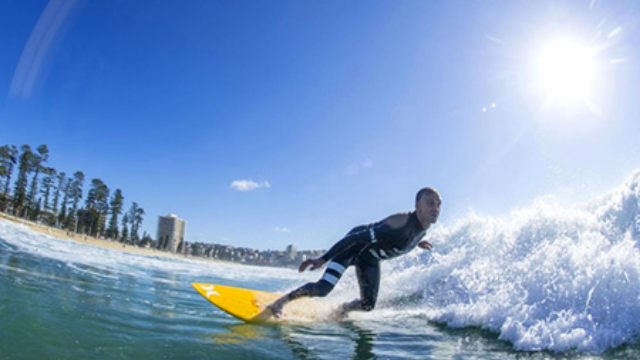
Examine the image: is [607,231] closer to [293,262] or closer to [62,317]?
[62,317]

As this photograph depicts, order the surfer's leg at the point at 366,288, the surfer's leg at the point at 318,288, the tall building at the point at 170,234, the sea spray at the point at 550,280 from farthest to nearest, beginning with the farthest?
the tall building at the point at 170,234 < the surfer's leg at the point at 366,288 < the surfer's leg at the point at 318,288 < the sea spray at the point at 550,280

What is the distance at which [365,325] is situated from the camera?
4.93m

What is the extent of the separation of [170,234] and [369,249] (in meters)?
119

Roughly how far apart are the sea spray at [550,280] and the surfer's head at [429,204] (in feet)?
4.44

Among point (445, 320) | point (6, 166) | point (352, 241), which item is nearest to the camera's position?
point (445, 320)

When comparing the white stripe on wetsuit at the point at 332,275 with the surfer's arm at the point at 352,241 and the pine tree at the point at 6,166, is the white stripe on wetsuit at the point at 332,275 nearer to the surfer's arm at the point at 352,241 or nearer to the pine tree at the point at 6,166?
the surfer's arm at the point at 352,241

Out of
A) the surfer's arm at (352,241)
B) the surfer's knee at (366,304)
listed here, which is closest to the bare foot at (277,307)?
the surfer's arm at (352,241)

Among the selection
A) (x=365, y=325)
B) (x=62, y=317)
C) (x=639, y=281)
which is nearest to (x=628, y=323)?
(x=639, y=281)

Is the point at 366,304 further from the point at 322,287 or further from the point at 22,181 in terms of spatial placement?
the point at 22,181

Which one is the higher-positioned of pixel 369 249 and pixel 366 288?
pixel 369 249

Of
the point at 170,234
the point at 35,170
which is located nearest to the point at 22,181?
the point at 35,170

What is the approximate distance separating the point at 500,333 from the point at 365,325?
5.85ft

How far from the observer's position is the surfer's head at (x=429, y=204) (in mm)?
5137

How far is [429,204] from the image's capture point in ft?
16.9
